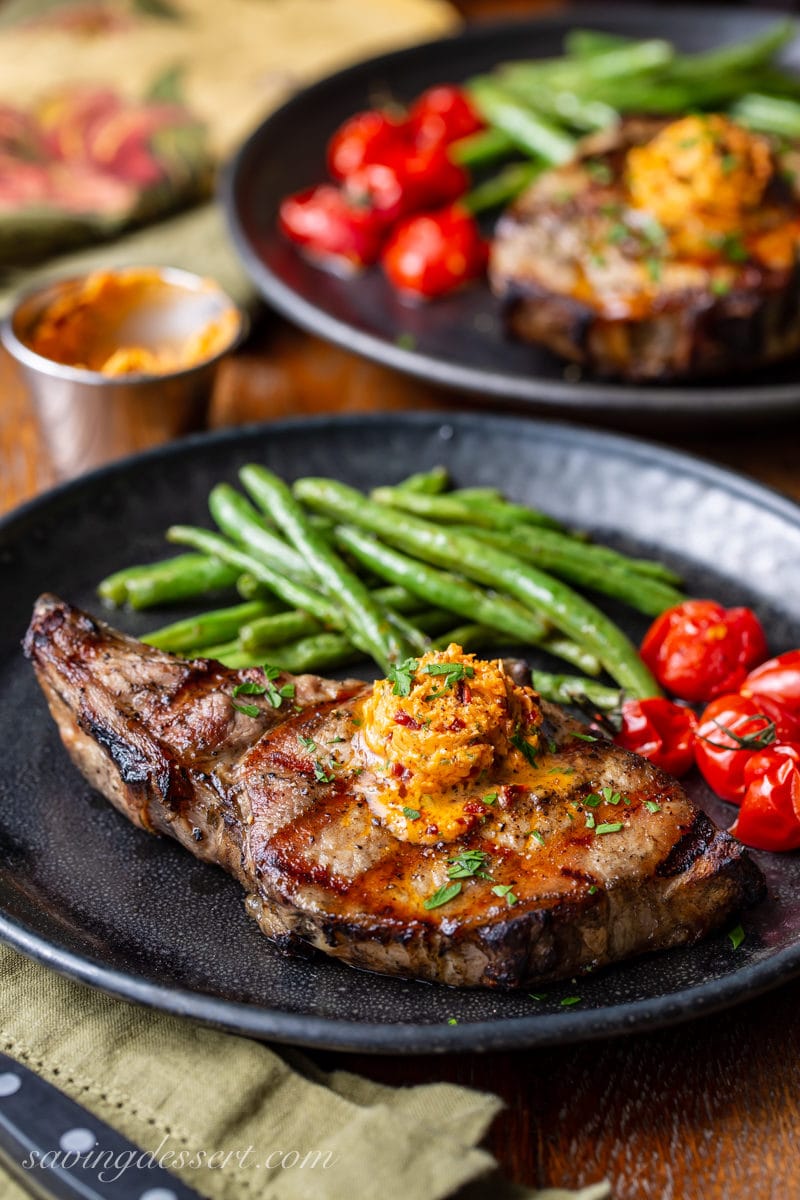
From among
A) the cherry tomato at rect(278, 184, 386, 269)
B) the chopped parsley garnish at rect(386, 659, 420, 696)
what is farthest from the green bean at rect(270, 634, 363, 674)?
the cherry tomato at rect(278, 184, 386, 269)

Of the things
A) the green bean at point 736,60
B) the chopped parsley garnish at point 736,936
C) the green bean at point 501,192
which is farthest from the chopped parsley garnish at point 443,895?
the green bean at point 736,60

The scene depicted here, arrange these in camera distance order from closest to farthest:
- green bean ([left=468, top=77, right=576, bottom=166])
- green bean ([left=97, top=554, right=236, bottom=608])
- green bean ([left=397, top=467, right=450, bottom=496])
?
green bean ([left=97, top=554, right=236, bottom=608]), green bean ([left=397, top=467, right=450, bottom=496]), green bean ([left=468, top=77, right=576, bottom=166])

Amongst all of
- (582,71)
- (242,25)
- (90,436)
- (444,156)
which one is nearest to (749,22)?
(582,71)

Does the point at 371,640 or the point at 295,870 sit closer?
the point at 295,870

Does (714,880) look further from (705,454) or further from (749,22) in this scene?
(749,22)

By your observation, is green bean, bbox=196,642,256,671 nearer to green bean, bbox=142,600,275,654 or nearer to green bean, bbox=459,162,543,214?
green bean, bbox=142,600,275,654

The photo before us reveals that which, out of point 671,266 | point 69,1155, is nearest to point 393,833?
point 69,1155

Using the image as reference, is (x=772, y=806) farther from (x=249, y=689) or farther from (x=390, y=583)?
(x=390, y=583)
